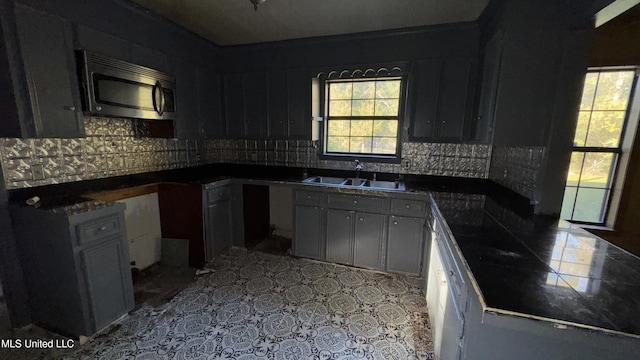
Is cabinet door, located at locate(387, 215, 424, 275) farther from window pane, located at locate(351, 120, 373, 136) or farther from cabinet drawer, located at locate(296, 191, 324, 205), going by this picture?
window pane, located at locate(351, 120, 373, 136)

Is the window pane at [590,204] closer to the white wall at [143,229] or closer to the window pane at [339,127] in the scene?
the window pane at [339,127]

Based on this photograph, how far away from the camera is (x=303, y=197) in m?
2.86

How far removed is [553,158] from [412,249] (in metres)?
1.38

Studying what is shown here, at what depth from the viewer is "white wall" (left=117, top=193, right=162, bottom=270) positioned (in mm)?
2551

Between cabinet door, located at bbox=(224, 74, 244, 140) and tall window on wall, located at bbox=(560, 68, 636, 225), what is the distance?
146 inches

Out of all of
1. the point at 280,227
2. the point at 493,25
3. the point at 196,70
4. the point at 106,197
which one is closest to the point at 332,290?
the point at 280,227

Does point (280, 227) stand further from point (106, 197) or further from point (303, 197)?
point (106, 197)

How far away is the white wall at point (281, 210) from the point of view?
3594 mm

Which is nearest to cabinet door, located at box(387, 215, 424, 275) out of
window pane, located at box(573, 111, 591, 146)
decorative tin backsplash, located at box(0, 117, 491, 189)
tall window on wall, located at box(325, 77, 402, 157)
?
decorative tin backsplash, located at box(0, 117, 491, 189)

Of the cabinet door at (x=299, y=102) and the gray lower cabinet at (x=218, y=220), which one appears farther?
the cabinet door at (x=299, y=102)

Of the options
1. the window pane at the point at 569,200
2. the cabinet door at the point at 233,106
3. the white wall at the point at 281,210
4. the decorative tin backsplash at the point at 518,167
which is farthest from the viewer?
the white wall at the point at 281,210

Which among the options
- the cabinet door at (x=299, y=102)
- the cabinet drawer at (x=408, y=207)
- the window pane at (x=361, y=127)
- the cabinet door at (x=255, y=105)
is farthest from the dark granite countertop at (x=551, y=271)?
the cabinet door at (x=255, y=105)

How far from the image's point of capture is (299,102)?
3.21m

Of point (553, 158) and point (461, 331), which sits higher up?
point (553, 158)
